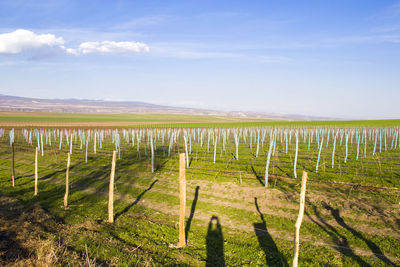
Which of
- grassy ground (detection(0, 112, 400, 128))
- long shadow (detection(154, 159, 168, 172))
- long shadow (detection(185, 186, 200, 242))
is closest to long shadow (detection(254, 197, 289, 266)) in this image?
long shadow (detection(185, 186, 200, 242))

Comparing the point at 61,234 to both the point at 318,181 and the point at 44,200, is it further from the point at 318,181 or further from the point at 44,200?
the point at 318,181

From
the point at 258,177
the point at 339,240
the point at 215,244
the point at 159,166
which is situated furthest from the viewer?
the point at 159,166

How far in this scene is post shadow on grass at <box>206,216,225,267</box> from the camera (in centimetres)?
810

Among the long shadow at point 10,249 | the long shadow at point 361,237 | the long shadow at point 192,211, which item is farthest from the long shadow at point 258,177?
the long shadow at point 10,249

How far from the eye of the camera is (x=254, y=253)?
8445 millimetres

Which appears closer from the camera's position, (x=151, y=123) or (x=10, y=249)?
(x=10, y=249)

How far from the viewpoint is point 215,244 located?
923cm

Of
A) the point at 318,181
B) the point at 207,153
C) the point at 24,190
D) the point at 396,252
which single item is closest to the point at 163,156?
the point at 207,153

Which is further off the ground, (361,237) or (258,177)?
(258,177)

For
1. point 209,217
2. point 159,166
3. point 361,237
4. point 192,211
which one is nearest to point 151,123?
point 159,166

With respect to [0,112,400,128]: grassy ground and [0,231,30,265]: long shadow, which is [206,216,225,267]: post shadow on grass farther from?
[0,112,400,128]: grassy ground

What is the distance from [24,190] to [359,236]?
17.1 meters

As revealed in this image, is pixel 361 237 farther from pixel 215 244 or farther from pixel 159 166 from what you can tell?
pixel 159 166

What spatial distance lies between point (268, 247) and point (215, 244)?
1713mm
